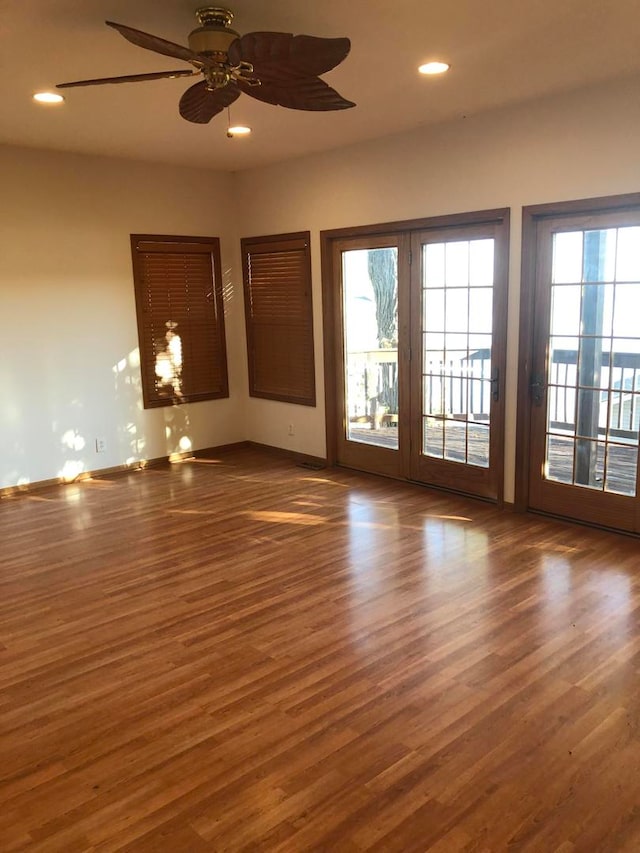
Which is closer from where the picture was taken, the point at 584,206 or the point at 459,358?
the point at 584,206

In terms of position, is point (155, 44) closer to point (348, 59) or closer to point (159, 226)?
point (348, 59)

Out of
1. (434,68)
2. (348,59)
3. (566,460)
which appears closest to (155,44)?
(348,59)

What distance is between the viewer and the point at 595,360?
4.48 meters

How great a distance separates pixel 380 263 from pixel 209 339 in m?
2.14

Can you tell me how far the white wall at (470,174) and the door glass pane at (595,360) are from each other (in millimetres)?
290

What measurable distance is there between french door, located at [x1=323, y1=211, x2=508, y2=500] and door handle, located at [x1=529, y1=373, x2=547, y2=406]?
26 cm

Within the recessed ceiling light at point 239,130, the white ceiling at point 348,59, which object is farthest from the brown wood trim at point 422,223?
the recessed ceiling light at point 239,130

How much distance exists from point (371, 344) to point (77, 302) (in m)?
2.60

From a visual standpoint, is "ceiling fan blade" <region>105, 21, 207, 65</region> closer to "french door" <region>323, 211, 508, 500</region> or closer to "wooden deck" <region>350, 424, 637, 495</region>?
"french door" <region>323, 211, 508, 500</region>

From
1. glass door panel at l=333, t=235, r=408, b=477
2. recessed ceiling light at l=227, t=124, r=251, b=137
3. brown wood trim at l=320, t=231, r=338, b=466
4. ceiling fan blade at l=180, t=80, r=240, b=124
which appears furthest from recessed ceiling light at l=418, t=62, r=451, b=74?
brown wood trim at l=320, t=231, r=338, b=466

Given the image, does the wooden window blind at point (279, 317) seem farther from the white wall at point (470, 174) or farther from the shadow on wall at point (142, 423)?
the shadow on wall at point (142, 423)

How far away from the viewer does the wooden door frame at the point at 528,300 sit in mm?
4301

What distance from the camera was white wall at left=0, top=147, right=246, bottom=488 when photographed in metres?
5.73

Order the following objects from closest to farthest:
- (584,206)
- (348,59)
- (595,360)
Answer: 1. (348,59)
2. (584,206)
3. (595,360)
